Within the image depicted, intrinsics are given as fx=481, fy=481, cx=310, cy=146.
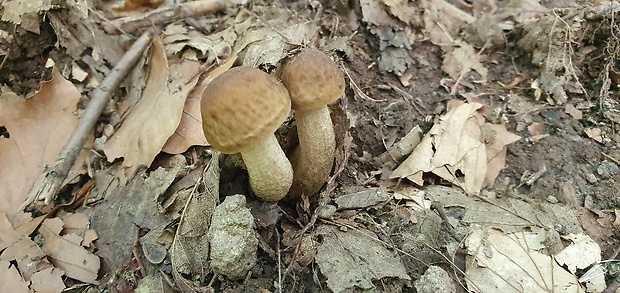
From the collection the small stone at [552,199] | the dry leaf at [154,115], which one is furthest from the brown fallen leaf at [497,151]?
the dry leaf at [154,115]

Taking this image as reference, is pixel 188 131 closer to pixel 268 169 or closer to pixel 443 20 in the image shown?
pixel 268 169

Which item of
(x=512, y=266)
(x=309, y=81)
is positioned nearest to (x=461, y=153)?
(x=512, y=266)

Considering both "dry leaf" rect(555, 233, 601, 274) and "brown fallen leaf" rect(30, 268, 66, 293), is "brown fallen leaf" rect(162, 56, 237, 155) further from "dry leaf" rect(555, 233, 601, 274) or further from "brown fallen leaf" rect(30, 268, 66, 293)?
"dry leaf" rect(555, 233, 601, 274)

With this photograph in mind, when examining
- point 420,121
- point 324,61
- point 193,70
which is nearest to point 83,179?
point 193,70

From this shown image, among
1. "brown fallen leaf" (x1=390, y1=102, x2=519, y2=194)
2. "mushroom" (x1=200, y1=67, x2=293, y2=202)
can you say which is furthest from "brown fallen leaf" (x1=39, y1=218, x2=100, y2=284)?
"brown fallen leaf" (x1=390, y1=102, x2=519, y2=194)

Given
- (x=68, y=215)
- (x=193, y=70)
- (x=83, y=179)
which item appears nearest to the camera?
(x=68, y=215)

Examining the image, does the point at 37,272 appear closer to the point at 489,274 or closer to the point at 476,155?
the point at 489,274
